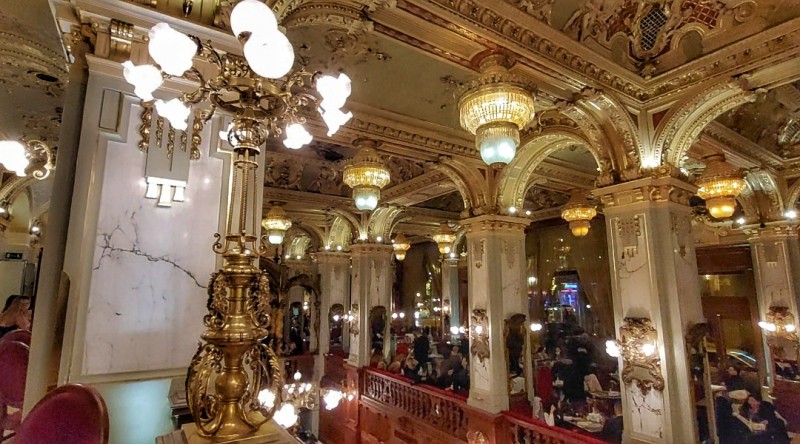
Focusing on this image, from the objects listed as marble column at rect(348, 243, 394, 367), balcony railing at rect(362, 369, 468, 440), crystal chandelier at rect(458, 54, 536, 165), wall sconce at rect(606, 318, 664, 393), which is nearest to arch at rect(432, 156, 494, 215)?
wall sconce at rect(606, 318, 664, 393)

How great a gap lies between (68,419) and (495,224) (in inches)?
258

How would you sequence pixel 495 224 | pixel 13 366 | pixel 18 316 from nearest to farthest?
pixel 13 366 → pixel 18 316 → pixel 495 224

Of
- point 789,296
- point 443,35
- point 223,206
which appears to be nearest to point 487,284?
point 443,35

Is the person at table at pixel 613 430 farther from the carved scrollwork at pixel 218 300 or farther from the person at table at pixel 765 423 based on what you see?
the carved scrollwork at pixel 218 300

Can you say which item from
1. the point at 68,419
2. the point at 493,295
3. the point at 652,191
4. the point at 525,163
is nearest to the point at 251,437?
the point at 68,419

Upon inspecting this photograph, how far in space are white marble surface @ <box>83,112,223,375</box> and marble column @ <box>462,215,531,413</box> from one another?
552 cm

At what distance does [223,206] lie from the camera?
2410 mm

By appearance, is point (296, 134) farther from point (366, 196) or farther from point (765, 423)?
point (765, 423)

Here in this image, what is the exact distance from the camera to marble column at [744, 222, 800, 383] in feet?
25.9

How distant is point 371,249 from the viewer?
36.7ft

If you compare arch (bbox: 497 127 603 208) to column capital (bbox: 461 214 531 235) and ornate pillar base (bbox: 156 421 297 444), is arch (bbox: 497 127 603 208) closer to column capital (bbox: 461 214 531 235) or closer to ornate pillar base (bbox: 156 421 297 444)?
column capital (bbox: 461 214 531 235)

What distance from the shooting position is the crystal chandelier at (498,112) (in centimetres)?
300

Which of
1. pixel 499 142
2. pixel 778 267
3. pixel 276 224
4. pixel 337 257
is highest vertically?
pixel 276 224

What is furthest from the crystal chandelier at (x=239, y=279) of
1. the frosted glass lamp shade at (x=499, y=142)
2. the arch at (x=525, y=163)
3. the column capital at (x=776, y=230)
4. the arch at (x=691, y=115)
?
the column capital at (x=776, y=230)
